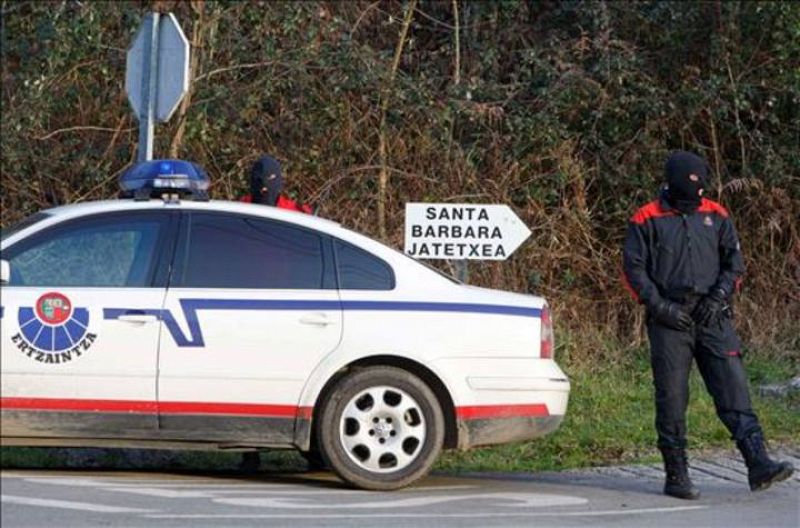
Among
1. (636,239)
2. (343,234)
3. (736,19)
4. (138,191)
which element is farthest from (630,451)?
(736,19)

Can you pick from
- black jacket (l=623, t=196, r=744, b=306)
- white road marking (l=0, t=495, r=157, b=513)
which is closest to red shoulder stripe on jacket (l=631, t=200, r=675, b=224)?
black jacket (l=623, t=196, r=744, b=306)

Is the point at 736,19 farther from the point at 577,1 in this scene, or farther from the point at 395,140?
the point at 395,140

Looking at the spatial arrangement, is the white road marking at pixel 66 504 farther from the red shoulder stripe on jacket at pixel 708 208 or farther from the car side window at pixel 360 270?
the red shoulder stripe on jacket at pixel 708 208

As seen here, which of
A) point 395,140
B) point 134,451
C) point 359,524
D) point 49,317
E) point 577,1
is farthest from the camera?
point 577,1

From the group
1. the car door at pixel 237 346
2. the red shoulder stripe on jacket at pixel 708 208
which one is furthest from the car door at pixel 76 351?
the red shoulder stripe on jacket at pixel 708 208

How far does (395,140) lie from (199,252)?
5.91m

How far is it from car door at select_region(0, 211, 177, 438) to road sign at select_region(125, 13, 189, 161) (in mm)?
2235

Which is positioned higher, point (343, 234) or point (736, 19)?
point (736, 19)

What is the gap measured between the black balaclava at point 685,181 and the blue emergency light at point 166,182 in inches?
104

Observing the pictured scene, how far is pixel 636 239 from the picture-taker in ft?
29.0

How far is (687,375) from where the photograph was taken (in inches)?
348

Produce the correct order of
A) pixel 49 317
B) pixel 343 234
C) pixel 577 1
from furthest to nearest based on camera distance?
pixel 577 1 → pixel 343 234 → pixel 49 317

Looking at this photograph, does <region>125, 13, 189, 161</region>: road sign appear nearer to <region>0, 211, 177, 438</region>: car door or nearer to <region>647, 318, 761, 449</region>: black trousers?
<region>0, 211, 177, 438</region>: car door

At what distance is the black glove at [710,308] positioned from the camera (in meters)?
8.73
